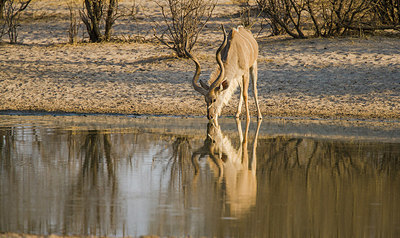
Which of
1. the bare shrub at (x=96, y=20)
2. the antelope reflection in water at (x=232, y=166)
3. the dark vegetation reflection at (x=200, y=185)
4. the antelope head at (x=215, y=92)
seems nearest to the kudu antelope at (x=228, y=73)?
the antelope head at (x=215, y=92)

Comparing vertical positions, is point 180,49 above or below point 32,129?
above

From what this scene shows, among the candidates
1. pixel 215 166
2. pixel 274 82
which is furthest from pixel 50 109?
pixel 215 166

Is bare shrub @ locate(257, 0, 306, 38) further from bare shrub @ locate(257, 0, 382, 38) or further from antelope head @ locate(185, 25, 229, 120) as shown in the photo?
antelope head @ locate(185, 25, 229, 120)

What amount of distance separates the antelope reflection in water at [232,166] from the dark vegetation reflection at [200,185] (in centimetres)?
1

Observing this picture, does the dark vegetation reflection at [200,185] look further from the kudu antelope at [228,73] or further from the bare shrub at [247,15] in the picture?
the bare shrub at [247,15]

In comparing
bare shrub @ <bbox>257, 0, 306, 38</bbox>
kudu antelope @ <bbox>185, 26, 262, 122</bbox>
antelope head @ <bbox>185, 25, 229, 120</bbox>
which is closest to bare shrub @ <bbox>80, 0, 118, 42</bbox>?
bare shrub @ <bbox>257, 0, 306, 38</bbox>

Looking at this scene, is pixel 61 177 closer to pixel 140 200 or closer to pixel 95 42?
pixel 140 200

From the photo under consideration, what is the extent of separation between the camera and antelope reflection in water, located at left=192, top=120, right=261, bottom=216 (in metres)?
5.57

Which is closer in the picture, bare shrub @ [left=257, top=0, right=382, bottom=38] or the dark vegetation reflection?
the dark vegetation reflection

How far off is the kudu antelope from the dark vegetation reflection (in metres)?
1.80

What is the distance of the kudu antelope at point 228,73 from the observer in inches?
445

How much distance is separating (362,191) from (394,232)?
1.35m

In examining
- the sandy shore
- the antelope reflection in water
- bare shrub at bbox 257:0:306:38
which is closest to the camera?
the antelope reflection in water

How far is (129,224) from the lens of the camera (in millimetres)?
4777
